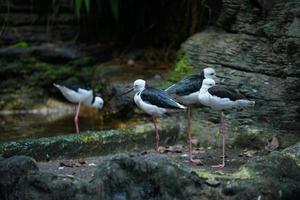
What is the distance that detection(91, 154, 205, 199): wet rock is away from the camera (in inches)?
223

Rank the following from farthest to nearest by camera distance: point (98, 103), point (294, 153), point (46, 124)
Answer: point (46, 124), point (98, 103), point (294, 153)

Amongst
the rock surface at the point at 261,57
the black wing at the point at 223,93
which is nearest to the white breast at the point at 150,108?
the black wing at the point at 223,93

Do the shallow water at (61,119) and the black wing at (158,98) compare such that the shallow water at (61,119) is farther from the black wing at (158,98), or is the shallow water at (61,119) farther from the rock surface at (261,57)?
the black wing at (158,98)

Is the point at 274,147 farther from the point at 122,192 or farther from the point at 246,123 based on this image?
the point at 122,192

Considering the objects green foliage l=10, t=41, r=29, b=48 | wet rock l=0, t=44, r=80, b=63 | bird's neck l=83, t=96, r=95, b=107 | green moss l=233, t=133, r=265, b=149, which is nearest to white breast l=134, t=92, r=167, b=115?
green moss l=233, t=133, r=265, b=149

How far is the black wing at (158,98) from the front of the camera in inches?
275

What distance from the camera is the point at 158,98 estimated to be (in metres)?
7.13

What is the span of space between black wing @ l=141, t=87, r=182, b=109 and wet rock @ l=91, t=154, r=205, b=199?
1235 millimetres

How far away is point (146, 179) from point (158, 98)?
5.02 ft

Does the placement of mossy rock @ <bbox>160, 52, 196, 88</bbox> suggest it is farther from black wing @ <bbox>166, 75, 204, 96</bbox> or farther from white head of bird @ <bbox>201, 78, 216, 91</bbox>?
white head of bird @ <bbox>201, 78, 216, 91</bbox>

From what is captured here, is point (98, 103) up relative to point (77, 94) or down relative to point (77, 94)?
down

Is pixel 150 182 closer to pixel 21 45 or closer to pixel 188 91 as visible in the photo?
pixel 188 91

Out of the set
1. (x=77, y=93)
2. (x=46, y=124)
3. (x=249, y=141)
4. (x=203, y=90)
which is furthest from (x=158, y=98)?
(x=46, y=124)

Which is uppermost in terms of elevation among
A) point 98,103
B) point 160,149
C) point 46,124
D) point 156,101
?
point 156,101
